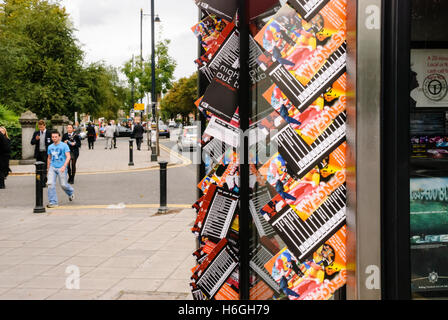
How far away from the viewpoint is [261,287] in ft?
7.52

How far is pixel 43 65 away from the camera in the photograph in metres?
35.0

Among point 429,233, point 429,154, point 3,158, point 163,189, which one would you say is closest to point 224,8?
point 429,154

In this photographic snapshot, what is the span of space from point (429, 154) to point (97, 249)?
5696mm

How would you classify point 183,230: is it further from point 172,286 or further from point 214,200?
point 214,200

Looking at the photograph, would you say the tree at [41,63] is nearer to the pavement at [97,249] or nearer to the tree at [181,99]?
the pavement at [97,249]

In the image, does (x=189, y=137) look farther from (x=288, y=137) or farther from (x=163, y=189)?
(x=288, y=137)

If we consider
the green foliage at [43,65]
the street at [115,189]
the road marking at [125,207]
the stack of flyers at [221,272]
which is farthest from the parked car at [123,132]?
the stack of flyers at [221,272]

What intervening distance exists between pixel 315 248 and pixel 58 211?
→ 935 cm

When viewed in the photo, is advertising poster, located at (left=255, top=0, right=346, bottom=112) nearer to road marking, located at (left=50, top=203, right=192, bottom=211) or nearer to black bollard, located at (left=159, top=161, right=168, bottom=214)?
black bollard, located at (left=159, top=161, right=168, bottom=214)

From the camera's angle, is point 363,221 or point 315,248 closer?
point 363,221

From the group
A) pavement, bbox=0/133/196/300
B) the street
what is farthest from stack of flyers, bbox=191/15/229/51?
the street

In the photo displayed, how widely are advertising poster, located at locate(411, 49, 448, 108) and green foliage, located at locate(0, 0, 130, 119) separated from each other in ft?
107

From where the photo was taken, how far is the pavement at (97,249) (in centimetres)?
520
